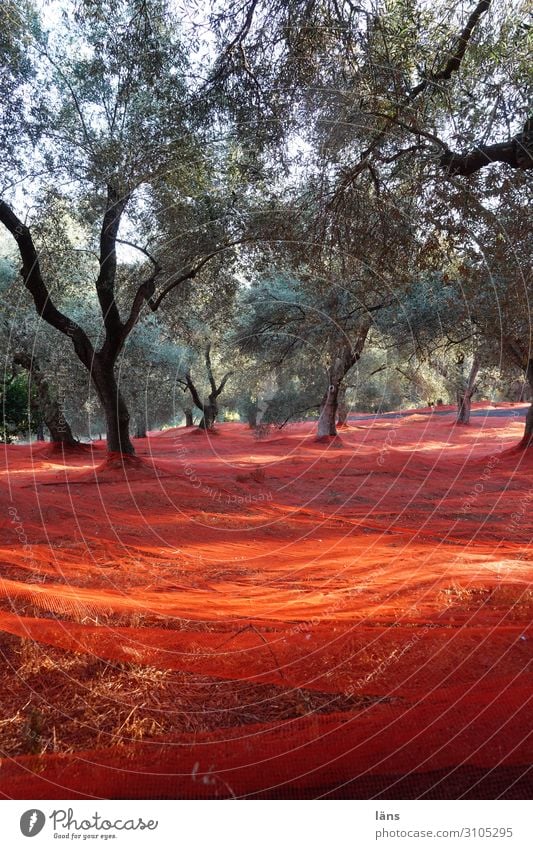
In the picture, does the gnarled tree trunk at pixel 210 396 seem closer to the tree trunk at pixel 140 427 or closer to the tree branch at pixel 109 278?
the tree trunk at pixel 140 427

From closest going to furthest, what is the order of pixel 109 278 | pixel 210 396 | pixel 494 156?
pixel 494 156 < pixel 109 278 < pixel 210 396

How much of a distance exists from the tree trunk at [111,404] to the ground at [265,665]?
29.2 ft

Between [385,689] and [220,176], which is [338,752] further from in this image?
[220,176]

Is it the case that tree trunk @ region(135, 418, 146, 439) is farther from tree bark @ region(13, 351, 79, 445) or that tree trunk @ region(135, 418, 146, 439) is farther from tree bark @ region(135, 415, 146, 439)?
tree bark @ region(13, 351, 79, 445)

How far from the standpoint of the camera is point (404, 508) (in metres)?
10.8

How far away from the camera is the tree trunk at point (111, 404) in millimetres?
16016

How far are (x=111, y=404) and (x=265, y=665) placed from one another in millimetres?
14370
